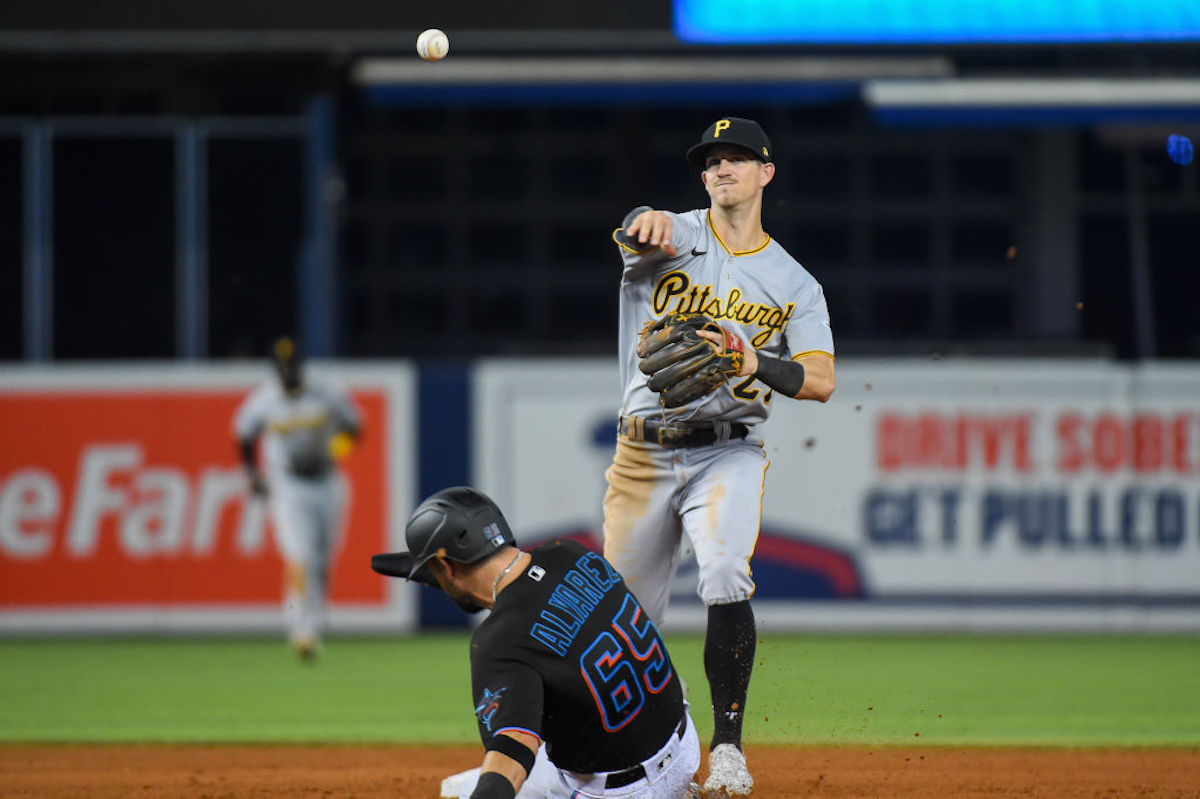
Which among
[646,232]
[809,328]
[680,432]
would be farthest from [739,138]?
[680,432]

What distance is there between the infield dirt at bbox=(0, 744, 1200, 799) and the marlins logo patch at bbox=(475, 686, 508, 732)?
206 cm

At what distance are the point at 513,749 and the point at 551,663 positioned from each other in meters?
0.29

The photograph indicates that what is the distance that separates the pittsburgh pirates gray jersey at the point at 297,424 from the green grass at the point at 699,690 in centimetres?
134

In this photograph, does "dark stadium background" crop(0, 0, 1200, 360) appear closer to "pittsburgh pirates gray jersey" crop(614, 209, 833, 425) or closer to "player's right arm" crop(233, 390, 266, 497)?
"player's right arm" crop(233, 390, 266, 497)

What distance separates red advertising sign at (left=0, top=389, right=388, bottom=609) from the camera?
1208 cm

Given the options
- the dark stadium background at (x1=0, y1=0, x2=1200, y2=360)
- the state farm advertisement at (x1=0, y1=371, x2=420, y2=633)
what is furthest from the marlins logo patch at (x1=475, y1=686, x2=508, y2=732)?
the dark stadium background at (x1=0, y1=0, x2=1200, y2=360)

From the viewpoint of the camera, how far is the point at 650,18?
49.2 ft

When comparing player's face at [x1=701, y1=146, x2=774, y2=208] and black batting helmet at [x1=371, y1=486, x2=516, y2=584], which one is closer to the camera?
black batting helmet at [x1=371, y1=486, x2=516, y2=584]

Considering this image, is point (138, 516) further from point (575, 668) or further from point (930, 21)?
point (575, 668)

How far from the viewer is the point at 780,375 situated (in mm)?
5348

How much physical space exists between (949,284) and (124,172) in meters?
8.06

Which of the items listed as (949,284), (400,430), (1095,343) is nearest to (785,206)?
(949,284)

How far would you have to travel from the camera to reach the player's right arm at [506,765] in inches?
154

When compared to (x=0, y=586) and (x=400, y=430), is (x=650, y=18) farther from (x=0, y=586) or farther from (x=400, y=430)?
(x=0, y=586)
